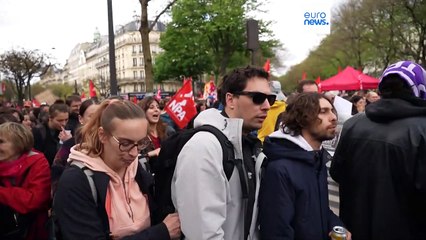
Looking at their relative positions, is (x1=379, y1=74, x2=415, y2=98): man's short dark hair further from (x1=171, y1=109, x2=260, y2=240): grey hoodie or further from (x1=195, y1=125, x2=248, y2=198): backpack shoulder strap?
(x1=171, y1=109, x2=260, y2=240): grey hoodie

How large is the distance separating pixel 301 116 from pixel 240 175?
2.15 feet

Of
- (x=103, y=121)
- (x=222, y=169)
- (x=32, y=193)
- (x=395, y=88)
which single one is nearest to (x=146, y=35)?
(x=32, y=193)

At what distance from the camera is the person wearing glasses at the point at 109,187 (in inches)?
73.4

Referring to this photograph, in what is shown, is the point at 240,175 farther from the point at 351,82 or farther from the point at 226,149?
the point at 351,82

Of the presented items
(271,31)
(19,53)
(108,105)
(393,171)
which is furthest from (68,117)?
(271,31)

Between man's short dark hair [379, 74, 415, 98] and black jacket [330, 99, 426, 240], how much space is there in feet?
0.19

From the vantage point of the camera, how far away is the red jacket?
2518 mm

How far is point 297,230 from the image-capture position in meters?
2.34

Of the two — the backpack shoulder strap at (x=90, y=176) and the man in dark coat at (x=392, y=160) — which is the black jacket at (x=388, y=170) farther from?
the backpack shoulder strap at (x=90, y=176)

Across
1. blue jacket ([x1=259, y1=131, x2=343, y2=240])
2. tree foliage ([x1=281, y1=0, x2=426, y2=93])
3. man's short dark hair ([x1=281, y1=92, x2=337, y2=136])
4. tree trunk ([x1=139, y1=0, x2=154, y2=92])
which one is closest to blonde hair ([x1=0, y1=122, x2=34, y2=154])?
blue jacket ([x1=259, y1=131, x2=343, y2=240])

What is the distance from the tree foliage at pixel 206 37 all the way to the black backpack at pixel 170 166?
30797mm

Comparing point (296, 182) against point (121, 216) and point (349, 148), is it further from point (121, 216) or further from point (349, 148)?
point (121, 216)

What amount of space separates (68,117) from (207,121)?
157 inches

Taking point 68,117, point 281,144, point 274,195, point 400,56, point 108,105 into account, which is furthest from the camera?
point 400,56
